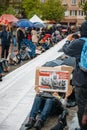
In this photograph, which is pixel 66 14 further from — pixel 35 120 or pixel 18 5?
pixel 35 120

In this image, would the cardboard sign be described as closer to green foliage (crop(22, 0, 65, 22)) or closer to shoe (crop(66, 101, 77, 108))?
shoe (crop(66, 101, 77, 108))

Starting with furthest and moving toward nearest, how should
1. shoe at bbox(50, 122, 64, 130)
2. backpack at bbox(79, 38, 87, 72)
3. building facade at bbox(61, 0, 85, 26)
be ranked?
1. building facade at bbox(61, 0, 85, 26)
2. shoe at bbox(50, 122, 64, 130)
3. backpack at bbox(79, 38, 87, 72)

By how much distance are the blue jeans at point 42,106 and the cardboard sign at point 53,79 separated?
96 centimetres

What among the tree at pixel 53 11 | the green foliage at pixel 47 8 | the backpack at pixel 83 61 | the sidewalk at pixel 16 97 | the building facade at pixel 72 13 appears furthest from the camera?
the building facade at pixel 72 13

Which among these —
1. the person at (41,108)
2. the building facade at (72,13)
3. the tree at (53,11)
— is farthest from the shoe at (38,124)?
the building facade at (72,13)

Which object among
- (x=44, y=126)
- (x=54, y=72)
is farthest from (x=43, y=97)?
(x=54, y=72)

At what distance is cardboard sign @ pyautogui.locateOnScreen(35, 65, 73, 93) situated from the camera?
9.22 meters

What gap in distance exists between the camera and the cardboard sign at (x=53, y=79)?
9.22 metres

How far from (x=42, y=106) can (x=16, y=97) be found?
2.96 meters

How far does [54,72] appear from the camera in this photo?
9344 millimetres

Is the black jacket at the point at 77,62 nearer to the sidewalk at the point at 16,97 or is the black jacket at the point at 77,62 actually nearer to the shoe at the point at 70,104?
the sidewalk at the point at 16,97

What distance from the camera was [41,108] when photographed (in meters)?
8.25

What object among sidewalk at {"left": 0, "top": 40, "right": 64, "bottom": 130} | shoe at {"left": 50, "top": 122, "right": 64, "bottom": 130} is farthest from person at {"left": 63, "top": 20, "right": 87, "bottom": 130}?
sidewalk at {"left": 0, "top": 40, "right": 64, "bottom": 130}

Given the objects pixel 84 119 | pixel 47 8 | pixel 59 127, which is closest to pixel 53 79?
pixel 59 127
